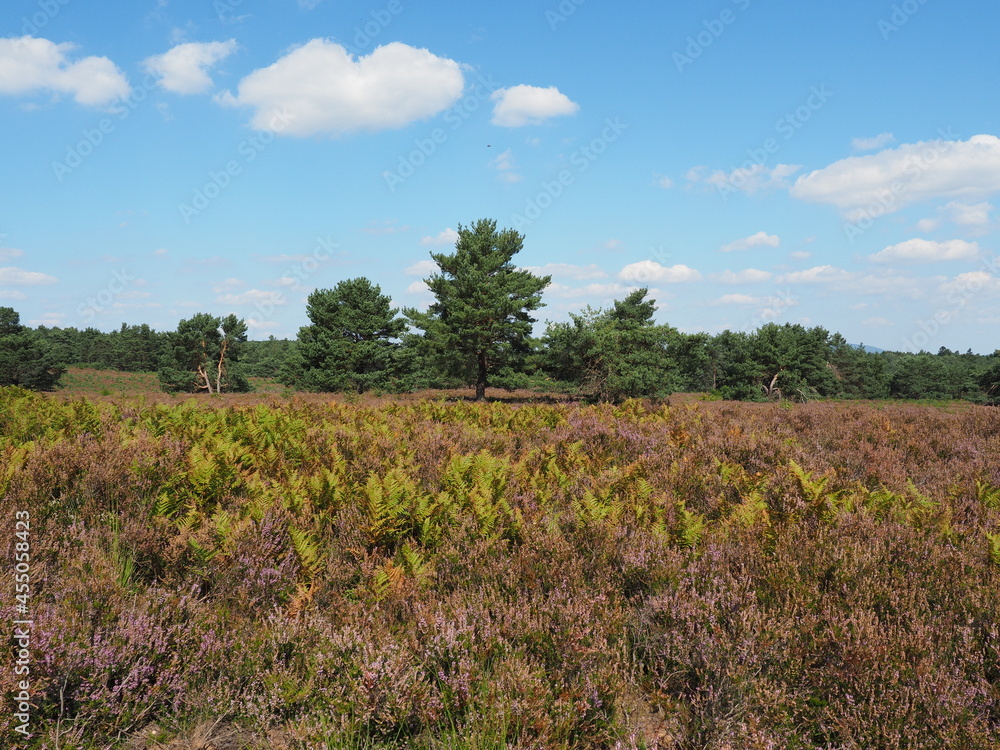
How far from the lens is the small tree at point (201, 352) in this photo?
43938 millimetres

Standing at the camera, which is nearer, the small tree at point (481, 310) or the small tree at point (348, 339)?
the small tree at point (481, 310)

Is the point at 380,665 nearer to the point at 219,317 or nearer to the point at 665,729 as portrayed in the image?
the point at 665,729

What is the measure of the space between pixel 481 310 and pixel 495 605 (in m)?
21.1

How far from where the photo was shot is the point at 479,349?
82.0 ft

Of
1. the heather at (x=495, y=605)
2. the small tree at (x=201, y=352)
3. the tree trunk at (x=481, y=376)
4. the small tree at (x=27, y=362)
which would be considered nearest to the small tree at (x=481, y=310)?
the tree trunk at (x=481, y=376)

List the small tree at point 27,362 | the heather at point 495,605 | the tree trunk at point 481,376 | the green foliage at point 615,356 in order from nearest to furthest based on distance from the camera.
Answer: the heather at point 495,605 → the green foliage at point 615,356 → the tree trunk at point 481,376 → the small tree at point 27,362

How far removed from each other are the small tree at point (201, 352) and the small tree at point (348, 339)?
14.0 m

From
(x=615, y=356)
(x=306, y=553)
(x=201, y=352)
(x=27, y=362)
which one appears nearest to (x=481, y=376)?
(x=615, y=356)

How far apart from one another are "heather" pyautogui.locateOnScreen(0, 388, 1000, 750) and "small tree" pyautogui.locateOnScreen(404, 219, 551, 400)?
62.3 feet

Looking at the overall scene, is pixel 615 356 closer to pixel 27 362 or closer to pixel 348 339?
pixel 348 339

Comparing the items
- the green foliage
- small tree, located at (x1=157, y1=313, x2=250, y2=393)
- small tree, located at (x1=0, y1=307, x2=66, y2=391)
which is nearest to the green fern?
the green foliage

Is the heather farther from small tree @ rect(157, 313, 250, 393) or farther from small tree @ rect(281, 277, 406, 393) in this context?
small tree @ rect(157, 313, 250, 393)
